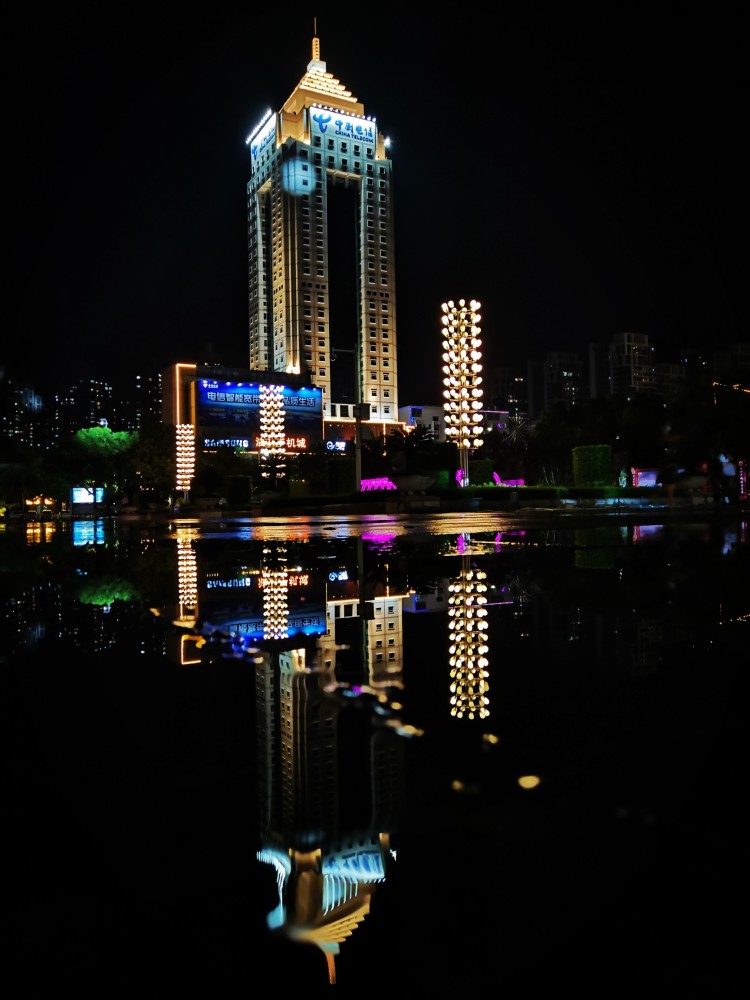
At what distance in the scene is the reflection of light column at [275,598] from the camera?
480cm

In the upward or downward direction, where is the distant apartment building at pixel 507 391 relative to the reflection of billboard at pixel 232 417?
upward

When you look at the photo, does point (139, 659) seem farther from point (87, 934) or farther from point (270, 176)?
point (270, 176)

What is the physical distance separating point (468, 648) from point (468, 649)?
0.09ft

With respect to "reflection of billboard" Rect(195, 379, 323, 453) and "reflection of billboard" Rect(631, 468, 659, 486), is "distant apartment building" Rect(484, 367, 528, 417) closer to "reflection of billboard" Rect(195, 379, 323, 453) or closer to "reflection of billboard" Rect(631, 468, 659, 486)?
"reflection of billboard" Rect(195, 379, 323, 453)

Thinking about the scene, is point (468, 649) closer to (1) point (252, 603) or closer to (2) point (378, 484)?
(1) point (252, 603)

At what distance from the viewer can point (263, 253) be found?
354 ft

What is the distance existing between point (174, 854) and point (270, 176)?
115 meters

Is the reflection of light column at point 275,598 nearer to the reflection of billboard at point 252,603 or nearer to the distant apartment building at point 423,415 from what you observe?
the reflection of billboard at point 252,603

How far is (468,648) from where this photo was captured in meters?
4.05

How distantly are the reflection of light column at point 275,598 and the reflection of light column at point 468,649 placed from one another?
1.23 meters

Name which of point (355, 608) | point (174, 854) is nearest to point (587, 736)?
point (174, 854)

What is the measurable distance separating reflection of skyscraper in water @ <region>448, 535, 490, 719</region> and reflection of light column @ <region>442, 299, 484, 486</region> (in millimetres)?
25145

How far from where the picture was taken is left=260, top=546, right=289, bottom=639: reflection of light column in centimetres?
480

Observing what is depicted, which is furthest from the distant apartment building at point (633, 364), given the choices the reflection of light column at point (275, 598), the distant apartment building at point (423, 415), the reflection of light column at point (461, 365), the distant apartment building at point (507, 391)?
the reflection of light column at point (275, 598)
